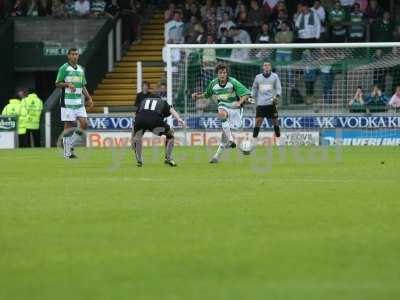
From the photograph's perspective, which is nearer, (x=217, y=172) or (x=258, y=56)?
(x=217, y=172)

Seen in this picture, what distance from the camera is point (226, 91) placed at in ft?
74.5

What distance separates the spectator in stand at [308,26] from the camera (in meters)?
34.9

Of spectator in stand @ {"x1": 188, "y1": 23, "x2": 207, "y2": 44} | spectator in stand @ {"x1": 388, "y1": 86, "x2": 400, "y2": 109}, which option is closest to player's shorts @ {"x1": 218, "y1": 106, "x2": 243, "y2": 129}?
spectator in stand @ {"x1": 388, "y1": 86, "x2": 400, "y2": 109}

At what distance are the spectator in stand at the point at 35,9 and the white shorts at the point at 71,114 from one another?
16981 mm

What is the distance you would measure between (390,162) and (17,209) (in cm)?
1019

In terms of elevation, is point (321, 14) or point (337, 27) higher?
point (321, 14)

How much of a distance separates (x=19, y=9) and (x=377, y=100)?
572 inches

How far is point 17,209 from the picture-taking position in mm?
12883

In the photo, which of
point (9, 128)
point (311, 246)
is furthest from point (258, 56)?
point (311, 246)

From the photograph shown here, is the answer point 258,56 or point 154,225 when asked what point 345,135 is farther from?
point 154,225

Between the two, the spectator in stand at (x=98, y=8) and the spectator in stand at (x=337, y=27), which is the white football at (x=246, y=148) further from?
the spectator in stand at (x=98, y=8)

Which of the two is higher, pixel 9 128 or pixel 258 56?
pixel 258 56

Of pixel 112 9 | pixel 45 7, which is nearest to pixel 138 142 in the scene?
pixel 112 9

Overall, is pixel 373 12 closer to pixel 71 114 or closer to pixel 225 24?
pixel 225 24
